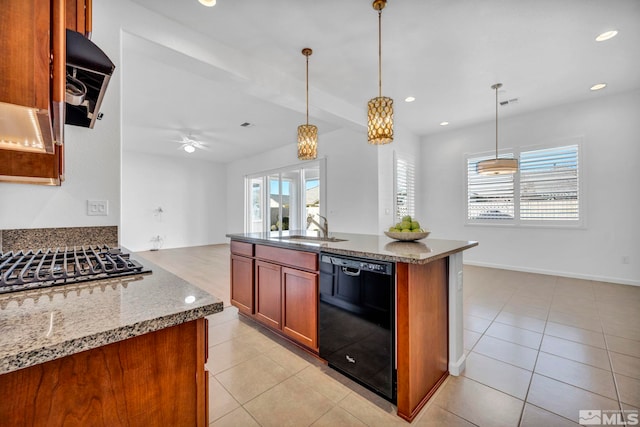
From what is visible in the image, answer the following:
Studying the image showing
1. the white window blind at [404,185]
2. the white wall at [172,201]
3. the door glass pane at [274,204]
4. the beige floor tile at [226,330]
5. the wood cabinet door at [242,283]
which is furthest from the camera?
the door glass pane at [274,204]

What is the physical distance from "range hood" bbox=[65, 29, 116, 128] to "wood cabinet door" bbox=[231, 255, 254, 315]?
5.62 ft

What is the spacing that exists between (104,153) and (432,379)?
106 inches

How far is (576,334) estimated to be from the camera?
2.40 m

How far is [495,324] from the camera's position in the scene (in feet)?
8.73

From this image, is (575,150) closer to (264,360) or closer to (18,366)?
(264,360)

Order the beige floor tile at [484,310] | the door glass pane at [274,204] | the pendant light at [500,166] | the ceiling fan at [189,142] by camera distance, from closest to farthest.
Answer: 1. the beige floor tile at [484,310]
2. the pendant light at [500,166]
3. the ceiling fan at [189,142]
4. the door glass pane at [274,204]

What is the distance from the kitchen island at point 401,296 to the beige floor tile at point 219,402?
624 mm

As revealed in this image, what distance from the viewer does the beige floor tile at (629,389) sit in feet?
5.23

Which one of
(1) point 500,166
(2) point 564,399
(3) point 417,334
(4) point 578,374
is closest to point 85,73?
(3) point 417,334

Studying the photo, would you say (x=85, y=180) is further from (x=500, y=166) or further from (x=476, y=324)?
(x=500, y=166)

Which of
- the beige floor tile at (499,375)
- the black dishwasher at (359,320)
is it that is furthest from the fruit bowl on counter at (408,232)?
the beige floor tile at (499,375)

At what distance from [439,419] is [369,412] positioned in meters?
0.38

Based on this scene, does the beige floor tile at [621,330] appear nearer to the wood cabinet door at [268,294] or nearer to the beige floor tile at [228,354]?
the wood cabinet door at [268,294]

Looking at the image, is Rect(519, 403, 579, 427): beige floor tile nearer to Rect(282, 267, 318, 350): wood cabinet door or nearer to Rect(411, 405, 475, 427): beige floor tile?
Rect(411, 405, 475, 427): beige floor tile
